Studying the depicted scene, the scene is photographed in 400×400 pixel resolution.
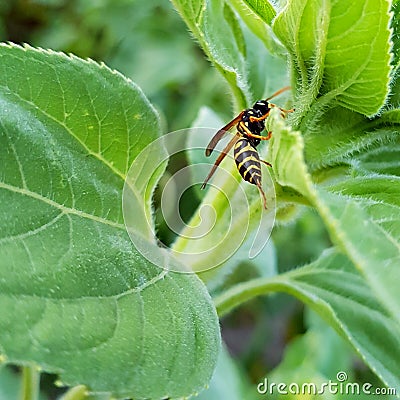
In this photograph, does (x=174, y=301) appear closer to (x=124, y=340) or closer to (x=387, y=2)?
(x=124, y=340)

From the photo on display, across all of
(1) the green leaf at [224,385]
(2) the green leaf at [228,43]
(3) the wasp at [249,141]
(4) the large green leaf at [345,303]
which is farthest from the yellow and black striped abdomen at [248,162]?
(1) the green leaf at [224,385]

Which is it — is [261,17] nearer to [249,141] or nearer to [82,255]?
[249,141]

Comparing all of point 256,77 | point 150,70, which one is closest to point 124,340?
point 256,77

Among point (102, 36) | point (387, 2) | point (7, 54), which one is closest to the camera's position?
point (387, 2)

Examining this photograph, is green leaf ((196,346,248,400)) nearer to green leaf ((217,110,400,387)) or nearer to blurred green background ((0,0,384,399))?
green leaf ((217,110,400,387))

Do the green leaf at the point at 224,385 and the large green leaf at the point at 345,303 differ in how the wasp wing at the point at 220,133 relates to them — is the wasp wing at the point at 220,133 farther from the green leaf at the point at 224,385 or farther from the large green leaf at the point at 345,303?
the green leaf at the point at 224,385

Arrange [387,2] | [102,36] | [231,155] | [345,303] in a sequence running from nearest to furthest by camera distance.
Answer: [387,2] → [231,155] → [345,303] → [102,36]

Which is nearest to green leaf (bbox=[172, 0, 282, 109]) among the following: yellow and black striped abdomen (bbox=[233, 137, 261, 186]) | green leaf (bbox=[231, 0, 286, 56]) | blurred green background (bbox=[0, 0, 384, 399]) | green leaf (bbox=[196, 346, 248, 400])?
green leaf (bbox=[231, 0, 286, 56])
